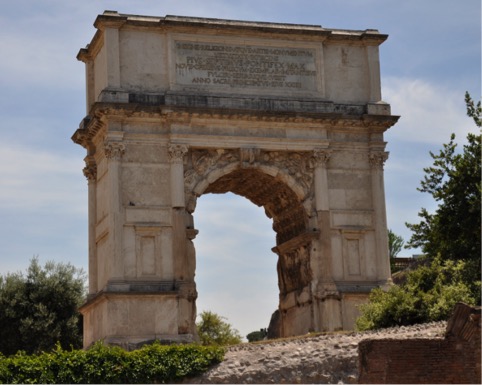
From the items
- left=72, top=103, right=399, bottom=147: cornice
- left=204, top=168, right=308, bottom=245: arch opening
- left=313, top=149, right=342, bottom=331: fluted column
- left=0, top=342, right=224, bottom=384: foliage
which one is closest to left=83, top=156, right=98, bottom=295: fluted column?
left=72, top=103, right=399, bottom=147: cornice

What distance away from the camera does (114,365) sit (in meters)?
32.8

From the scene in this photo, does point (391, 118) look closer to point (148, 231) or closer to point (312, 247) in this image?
point (312, 247)

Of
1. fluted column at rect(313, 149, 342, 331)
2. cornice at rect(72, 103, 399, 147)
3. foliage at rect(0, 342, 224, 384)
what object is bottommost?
foliage at rect(0, 342, 224, 384)

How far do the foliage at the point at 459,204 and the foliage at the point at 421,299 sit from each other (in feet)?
3.68

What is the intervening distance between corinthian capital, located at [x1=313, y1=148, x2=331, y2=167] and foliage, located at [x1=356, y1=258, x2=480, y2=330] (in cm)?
766

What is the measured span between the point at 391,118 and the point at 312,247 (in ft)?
16.9

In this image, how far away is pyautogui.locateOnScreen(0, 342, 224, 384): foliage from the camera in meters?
32.0

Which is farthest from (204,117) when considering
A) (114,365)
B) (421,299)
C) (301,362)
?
(301,362)

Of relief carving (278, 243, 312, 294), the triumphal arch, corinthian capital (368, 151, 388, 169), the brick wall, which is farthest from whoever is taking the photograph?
corinthian capital (368, 151, 388, 169)

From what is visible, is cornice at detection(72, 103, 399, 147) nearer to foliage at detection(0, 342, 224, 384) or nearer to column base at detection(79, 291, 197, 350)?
column base at detection(79, 291, 197, 350)

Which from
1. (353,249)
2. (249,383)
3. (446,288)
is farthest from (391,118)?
(249,383)

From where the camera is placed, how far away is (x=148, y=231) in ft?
136

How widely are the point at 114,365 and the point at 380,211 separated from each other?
13.9 metres

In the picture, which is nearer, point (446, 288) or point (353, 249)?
point (446, 288)
